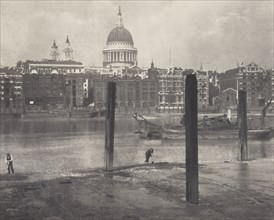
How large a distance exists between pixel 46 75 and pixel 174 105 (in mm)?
32319

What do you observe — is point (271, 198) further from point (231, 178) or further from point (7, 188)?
point (7, 188)

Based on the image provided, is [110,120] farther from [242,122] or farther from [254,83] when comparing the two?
[254,83]

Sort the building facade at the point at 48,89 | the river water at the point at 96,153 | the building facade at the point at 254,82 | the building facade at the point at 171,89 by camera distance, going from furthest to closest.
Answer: the building facade at the point at 171,89, the building facade at the point at 254,82, the building facade at the point at 48,89, the river water at the point at 96,153

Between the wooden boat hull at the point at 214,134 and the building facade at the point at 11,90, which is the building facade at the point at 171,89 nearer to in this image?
Result: the building facade at the point at 11,90

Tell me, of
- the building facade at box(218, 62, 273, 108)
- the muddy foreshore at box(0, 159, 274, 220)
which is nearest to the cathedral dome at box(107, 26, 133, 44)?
the building facade at box(218, 62, 273, 108)

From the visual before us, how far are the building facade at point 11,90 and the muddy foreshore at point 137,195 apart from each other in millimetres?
93065

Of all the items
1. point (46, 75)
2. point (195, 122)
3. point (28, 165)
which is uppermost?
point (46, 75)

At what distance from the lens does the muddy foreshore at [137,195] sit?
1094 centimetres

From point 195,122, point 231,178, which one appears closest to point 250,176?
point 231,178

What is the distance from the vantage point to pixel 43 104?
11712 centimetres

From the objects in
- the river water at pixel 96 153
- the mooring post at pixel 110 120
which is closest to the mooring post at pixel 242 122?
the river water at pixel 96 153

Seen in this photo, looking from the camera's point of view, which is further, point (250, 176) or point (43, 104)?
point (43, 104)

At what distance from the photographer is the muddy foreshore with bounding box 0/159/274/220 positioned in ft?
35.9

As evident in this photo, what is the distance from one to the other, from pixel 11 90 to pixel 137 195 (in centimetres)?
10236
